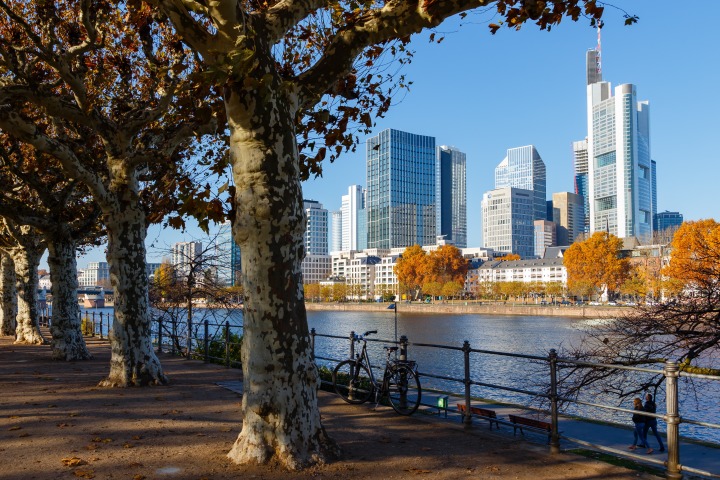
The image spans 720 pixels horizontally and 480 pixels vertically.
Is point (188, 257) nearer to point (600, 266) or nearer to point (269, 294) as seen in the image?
point (269, 294)

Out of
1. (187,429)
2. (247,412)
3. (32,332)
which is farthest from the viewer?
(32,332)

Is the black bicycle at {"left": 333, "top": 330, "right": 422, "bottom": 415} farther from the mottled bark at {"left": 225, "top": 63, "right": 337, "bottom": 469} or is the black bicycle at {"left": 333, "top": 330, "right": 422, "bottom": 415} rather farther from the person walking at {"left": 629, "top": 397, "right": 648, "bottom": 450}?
the person walking at {"left": 629, "top": 397, "right": 648, "bottom": 450}

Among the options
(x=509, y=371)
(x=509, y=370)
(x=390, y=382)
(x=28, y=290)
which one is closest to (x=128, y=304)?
(x=390, y=382)

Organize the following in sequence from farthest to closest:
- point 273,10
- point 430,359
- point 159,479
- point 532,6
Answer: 1. point 430,359
2. point 532,6
3. point 273,10
4. point 159,479

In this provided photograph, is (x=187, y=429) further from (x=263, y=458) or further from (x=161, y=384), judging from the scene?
(x=161, y=384)

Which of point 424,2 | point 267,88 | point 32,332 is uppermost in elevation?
point 424,2

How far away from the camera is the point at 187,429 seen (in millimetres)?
8680

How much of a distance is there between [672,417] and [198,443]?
5.47 meters

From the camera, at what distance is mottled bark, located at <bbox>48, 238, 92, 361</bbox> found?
18062mm

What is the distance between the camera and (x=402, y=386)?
10.2 m

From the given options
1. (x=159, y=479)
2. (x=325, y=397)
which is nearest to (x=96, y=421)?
(x=159, y=479)

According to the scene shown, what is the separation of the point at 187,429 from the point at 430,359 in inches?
1069

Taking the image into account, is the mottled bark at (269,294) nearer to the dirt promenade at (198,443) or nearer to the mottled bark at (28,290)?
the dirt promenade at (198,443)

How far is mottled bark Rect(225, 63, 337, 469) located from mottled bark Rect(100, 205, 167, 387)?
6710 mm
